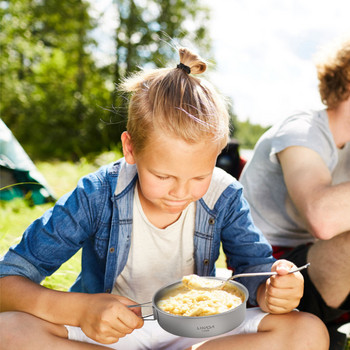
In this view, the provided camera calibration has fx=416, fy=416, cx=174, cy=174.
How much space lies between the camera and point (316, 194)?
1812mm

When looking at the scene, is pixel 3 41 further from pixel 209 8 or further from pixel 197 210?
pixel 197 210

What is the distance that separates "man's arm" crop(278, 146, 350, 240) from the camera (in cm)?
178

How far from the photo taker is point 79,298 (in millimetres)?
1432

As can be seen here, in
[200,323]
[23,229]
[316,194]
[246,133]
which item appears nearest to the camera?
[200,323]

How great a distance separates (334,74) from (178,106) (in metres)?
1.17

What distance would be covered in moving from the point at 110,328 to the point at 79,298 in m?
0.17

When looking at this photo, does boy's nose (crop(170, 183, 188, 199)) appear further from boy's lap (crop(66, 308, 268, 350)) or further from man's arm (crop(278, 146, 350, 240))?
man's arm (crop(278, 146, 350, 240))

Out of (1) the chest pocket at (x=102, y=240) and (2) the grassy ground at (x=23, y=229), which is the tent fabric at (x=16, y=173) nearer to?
(2) the grassy ground at (x=23, y=229)

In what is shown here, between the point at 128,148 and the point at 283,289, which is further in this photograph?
the point at 128,148

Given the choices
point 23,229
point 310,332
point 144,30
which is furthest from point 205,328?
point 144,30

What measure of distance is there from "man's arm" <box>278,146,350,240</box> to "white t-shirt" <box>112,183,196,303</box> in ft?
1.66

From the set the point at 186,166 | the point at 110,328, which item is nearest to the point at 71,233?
the point at 110,328

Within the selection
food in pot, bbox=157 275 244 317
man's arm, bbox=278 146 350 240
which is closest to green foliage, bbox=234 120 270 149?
man's arm, bbox=278 146 350 240

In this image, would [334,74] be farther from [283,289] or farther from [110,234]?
[110,234]
